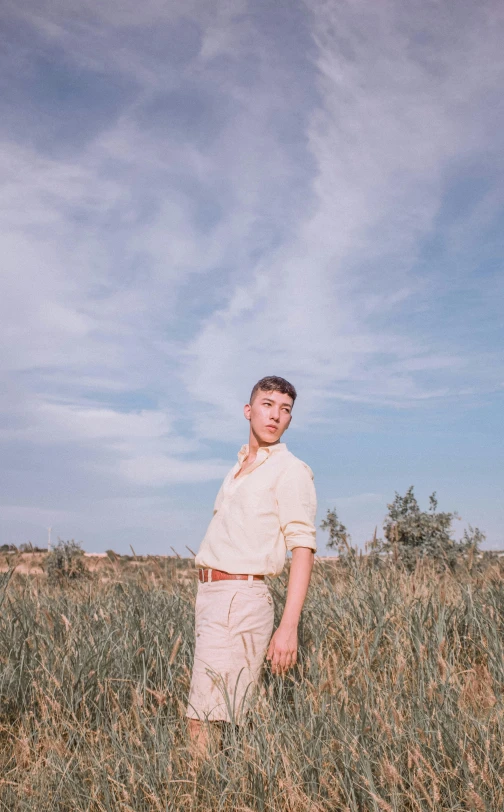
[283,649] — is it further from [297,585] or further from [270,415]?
[270,415]

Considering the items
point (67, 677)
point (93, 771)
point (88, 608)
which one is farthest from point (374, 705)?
point (88, 608)

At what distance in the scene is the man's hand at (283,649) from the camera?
3.29m

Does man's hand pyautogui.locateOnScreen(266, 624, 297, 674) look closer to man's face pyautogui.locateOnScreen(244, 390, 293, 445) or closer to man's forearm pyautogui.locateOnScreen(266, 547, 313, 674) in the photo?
man's forearm pyautogui.locateOnScreen(266, 547, 313, 674)

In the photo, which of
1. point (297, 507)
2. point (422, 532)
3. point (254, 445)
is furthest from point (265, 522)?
point (422, 532)

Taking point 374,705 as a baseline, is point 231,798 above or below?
below

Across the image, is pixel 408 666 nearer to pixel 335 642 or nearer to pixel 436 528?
pixel 335 642

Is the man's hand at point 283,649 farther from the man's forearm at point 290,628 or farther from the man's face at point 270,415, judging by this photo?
the man's face at point 270,415

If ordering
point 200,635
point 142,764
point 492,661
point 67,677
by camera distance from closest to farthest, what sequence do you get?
point 142,764 < point 200,635 < point 67,677 < point 492,661

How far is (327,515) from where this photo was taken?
1130cm

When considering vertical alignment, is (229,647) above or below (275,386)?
below

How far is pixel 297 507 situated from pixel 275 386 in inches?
31.4

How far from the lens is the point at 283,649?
329 cm

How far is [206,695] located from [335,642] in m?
1.59

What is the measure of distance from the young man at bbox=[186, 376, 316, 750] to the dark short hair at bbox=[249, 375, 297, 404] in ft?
0.69
